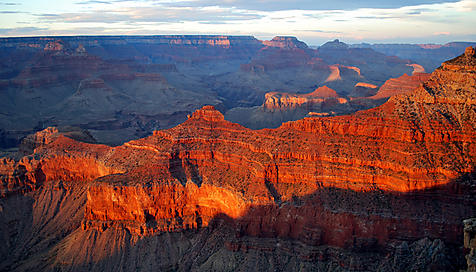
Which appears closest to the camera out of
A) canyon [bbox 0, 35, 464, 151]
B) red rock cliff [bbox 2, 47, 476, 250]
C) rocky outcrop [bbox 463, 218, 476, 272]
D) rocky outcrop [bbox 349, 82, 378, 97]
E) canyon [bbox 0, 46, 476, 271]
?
rocky outcrop [bbox 463, 218, 476, 272]

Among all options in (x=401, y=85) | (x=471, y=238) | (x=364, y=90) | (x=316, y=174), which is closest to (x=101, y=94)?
(x=364, y=90)

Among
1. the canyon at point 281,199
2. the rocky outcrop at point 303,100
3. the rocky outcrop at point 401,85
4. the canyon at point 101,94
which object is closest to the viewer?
the canyon at point 281,199

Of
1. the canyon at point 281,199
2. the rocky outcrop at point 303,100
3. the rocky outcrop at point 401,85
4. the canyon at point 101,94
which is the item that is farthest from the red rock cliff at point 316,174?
the rocky outcrop at point 303,100

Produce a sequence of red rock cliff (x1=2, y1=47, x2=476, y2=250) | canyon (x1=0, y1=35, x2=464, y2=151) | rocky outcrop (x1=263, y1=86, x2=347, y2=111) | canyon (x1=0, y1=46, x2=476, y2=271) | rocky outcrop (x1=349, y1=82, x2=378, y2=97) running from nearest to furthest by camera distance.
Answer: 1. canyon (x1=0, y1=46, x2=476, y2=271)
2. red rock cliff (x1=2, y1=47, x2=476, y2=250)
3. rocky outcrop (x1=263, y1=86, x2=347, y2=111)
4. canyon (x1=0, y1=35, x2=464, y2=151)
5. rocky outcrop (x1=349, y1=82, x2=378, y2=97)

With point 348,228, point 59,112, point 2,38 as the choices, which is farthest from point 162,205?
point 2,38

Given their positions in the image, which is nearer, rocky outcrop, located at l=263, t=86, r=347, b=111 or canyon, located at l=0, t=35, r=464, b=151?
rocky outcrop, located at l=263, t=86, r=347, b=111

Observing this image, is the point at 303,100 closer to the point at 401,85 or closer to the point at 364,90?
the point at 401,85

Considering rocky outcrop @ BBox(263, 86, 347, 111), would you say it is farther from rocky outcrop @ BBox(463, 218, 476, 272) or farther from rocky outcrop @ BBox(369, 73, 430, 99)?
rocky outcrop @ BBox(463, 218, 476, 272)

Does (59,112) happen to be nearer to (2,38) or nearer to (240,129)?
(2,38)

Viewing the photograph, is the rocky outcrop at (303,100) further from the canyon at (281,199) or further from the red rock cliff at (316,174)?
the red rock cliff at (316,174)

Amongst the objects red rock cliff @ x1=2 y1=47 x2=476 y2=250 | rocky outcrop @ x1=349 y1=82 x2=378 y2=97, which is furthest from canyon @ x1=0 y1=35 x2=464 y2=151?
red rock cliff @ x1=2 y1=47 x2=476 y2=250
